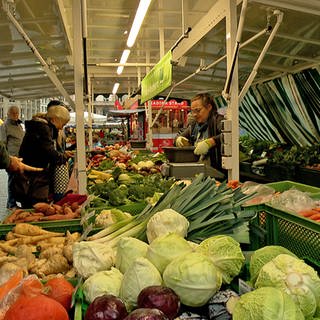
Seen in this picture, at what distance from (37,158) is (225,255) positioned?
3.71 m

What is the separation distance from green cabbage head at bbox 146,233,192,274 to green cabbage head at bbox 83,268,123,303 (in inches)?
5.5

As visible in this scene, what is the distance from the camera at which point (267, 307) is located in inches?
42.8

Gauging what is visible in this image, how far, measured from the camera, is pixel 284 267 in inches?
52.0

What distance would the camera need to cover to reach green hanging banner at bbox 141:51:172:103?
5.02m

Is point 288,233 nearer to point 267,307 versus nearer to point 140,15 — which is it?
point 267,307

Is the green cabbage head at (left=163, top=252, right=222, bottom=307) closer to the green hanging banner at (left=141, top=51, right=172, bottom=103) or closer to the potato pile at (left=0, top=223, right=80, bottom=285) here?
the potato pile at (left=0, top=223, right=80, bottom=285)

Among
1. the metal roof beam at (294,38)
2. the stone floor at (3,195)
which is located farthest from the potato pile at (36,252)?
the stone floor at (3,195)

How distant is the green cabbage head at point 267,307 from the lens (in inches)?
42.5

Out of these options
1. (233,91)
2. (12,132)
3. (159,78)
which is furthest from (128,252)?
(12,132)

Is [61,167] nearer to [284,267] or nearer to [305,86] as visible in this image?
[284,267]

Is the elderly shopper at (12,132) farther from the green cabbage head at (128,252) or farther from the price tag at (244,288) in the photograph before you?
the price tag at (244,288)

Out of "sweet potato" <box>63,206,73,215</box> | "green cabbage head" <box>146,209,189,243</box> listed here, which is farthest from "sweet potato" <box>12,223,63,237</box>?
"green cabbage head" <box>146,209,189,243</box>

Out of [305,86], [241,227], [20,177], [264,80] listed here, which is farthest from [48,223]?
[264,80]

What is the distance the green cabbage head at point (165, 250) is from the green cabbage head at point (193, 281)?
0.31 ft
